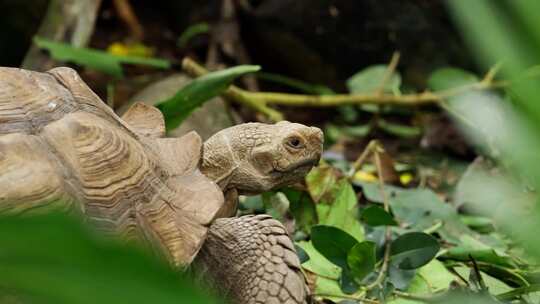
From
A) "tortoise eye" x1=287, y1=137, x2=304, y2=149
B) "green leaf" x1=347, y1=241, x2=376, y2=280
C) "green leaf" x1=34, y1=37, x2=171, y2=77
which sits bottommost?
"green leaf" x1=34, y1=37, x2=171, y2=77

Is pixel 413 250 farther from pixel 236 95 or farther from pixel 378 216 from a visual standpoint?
pixel 236 95

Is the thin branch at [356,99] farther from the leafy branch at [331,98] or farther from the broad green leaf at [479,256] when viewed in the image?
the broad green leaf at [479,256]

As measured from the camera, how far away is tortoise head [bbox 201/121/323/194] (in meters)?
1.67

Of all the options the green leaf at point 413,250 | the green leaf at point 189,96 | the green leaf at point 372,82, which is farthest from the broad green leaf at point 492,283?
the green leaf at point 372,82

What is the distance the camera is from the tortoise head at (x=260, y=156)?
1.67 metres

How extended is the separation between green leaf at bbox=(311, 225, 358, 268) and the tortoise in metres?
0.20

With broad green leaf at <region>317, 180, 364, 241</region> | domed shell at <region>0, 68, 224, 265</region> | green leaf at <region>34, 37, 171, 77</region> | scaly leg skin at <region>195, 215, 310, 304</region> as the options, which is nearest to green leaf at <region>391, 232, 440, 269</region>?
broad green leaf at <region>317, 180, 364, 241</region>

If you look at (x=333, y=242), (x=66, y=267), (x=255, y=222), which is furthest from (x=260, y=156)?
(x=66, y=267)

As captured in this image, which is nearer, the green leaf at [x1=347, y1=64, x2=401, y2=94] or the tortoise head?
the tortoise head

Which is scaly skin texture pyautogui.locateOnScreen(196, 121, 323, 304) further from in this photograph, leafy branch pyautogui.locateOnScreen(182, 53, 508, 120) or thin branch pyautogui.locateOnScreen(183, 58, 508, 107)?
thin branch pyautogui.locateOnScreen(183, 58, 508, 107)

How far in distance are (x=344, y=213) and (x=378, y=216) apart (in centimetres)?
24

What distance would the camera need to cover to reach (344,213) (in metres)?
2.18

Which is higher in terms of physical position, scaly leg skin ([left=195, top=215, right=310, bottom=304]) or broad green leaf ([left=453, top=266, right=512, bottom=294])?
scaly leg skin ([left=195, top=215, right=310, bottom=304])

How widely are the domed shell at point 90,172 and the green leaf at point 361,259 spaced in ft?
1.38
